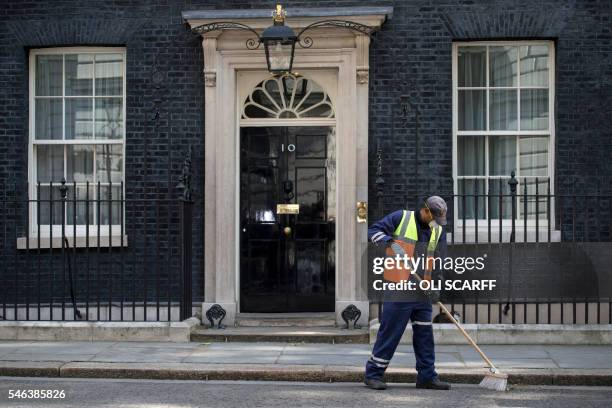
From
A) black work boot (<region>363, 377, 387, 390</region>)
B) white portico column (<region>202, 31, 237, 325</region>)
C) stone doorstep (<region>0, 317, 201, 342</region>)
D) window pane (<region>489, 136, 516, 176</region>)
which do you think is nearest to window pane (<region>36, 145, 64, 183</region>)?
white portico column (<region>202, 31, 237, 325</region>)

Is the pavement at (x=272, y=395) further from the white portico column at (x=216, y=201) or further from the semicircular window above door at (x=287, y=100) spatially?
the semicircular window above door at (x=287, y=100)

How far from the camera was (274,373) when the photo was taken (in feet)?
30.4

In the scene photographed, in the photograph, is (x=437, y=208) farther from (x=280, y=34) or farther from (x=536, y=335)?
(x=280, y=34)

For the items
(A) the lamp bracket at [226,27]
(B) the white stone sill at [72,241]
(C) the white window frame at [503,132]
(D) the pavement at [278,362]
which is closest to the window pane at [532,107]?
(C) the white window frame at [503,132]

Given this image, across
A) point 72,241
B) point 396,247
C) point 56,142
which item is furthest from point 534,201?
point 56,142

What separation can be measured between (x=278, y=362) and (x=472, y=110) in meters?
4.59

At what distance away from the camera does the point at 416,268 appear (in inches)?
343

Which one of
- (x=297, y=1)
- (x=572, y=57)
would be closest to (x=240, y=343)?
(x=297, y=1)

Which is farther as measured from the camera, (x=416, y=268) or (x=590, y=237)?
(x=590, y=237)

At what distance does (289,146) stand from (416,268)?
4.09 m

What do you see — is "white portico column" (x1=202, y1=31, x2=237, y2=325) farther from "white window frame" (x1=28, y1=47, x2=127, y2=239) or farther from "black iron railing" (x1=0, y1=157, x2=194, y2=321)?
"white window frame" (x1=28, y1=47, x2=127, y2=239)

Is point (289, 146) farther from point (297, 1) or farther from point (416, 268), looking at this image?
point (416, 268)

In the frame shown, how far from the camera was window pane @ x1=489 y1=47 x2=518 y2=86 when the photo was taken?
12.5 metres

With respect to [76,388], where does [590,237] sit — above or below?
above
